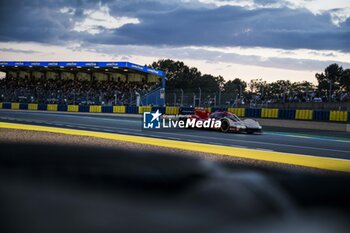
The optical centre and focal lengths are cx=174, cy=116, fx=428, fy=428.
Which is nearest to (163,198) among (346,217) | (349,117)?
(346,217)

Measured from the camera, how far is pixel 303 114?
22266 millimetres

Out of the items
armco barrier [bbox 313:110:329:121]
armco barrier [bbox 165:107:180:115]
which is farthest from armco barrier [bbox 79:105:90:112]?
armco barrier [bbox 313:110:329:121]

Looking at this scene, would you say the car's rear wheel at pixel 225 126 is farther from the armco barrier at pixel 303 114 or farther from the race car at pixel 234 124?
the armco barrier at pixel 303 114

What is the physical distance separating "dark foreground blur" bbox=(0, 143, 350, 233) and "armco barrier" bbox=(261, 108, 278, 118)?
1472 centimetres

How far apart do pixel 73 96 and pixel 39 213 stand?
33.9 metres

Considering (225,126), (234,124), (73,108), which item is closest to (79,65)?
(73,108)

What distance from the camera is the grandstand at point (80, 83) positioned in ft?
120

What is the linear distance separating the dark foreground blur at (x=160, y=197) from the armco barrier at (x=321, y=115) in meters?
14.1

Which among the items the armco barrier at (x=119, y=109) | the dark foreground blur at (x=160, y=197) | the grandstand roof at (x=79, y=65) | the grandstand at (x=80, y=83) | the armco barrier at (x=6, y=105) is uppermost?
the grandstand roof at (x=79, y=65)

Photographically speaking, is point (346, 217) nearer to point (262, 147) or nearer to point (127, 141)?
point (262, 147)

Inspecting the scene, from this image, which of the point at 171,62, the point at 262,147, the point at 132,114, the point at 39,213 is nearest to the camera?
the point at 39,213

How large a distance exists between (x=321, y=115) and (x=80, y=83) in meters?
37.6

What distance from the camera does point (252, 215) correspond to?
5.38 m

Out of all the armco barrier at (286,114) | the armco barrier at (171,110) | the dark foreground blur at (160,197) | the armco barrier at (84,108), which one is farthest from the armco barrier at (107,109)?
the dark foreground blur at (160,197)
